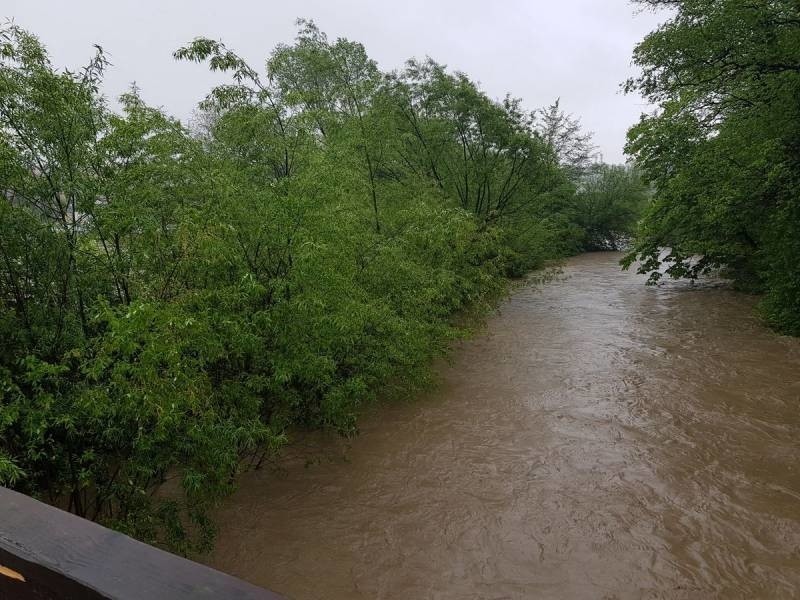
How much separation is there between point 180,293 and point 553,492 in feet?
16.0

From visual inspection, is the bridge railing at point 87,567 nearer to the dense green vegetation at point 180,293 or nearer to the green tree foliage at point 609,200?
the dense green vegetation at point 180,293

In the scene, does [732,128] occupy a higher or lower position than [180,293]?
higher

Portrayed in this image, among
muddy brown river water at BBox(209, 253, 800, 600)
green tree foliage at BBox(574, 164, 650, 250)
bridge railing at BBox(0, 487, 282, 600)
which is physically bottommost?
muddy brown river water at BBox(209, 253, 800, 600)

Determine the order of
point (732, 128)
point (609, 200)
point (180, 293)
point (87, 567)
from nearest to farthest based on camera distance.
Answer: point (87, 567)
point (180, 293)
point (732, 128)
point (609, 200)

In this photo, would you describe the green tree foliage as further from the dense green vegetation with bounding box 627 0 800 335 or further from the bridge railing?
the bridge railing

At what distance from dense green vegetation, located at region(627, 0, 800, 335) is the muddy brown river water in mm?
3100

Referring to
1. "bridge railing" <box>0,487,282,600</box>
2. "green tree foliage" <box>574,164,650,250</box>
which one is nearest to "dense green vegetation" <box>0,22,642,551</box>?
"bridge railing" <box>0,487,282,600</box>

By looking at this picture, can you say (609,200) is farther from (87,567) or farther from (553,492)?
(87,567)

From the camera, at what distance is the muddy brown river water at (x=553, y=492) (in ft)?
15.7

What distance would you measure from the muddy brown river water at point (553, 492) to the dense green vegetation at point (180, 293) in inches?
30.1

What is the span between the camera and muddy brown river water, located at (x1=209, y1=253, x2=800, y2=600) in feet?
15.7

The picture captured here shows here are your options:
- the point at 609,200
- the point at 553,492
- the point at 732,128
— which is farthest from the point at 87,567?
the point at 609,200

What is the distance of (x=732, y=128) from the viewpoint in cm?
1088

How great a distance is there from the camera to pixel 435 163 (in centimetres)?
1662
